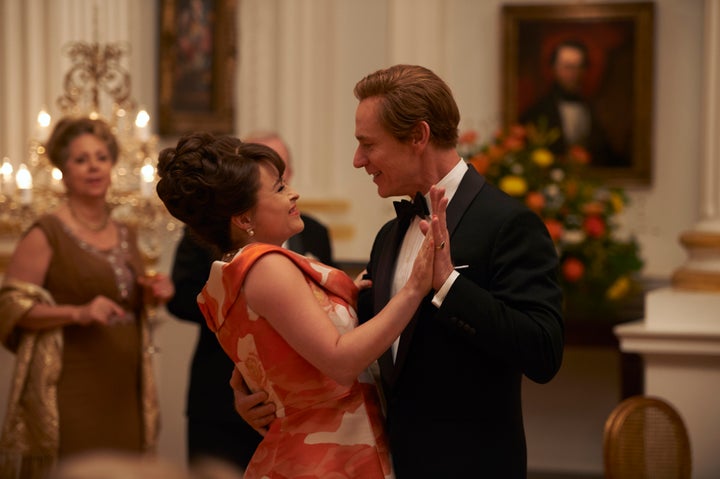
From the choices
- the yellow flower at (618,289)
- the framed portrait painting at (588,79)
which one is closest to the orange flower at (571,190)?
the yellow flower at (618,289)

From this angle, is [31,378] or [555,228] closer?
[31,378]

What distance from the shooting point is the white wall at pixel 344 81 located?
6.56 meters

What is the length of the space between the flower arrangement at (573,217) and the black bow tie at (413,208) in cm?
302

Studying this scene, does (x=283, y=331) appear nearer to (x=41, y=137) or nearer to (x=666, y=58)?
(x=41, y=137)

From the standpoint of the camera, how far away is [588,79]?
6.76 m

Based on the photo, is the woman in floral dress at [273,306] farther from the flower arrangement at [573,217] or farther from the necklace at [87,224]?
the flower arrangement at [573,217]

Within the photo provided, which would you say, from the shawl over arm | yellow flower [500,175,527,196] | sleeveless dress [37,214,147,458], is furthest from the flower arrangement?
the shawl over arm

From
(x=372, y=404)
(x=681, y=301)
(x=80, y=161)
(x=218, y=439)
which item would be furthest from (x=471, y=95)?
(x=372, y=404)

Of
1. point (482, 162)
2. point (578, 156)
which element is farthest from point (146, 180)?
point (578, 156)

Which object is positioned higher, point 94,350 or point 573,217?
point 573,217

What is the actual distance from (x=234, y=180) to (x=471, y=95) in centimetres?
469

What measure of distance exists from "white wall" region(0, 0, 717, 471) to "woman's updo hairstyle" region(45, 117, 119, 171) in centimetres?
194

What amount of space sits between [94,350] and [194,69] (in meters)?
2.99

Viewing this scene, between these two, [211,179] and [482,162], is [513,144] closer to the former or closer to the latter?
[482,162]
